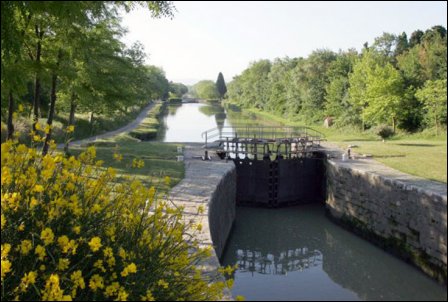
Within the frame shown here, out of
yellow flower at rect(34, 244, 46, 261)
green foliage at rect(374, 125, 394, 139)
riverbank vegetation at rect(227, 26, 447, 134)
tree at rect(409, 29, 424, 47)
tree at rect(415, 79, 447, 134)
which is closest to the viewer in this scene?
yellow flower at rect(34, 244, 46, 261)

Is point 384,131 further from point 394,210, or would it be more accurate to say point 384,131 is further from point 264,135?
point 394,210

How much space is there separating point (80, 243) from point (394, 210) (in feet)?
33.4

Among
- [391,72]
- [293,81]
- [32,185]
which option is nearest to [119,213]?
[32,185]

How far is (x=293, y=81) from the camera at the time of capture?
165ft

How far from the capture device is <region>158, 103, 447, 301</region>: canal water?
10305mm

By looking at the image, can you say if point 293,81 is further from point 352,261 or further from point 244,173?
point 352,261

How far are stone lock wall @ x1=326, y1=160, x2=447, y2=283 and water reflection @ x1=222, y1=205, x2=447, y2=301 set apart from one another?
1.17 feet

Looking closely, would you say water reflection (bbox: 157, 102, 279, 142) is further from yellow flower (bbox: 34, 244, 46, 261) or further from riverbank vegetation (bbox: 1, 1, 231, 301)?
yellow flower (bbox: 34, 244, 46, 261)

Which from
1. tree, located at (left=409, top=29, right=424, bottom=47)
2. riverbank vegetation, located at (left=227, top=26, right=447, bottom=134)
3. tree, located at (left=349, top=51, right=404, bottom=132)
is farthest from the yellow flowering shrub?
tree, located at (left=409, top=29, right=424, bottom=47)

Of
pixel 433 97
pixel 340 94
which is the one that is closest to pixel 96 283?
pixel 433 97

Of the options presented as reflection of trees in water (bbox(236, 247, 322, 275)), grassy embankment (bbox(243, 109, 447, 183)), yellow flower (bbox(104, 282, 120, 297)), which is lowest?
reflection of trees in water (bbox(236, 247, 322, 275))

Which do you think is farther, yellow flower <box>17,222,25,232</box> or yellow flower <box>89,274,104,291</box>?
yellow flower <box>17,222,25,232</box>

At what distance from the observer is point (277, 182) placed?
59.2 ft

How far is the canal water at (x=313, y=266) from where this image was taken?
33.8 ft
